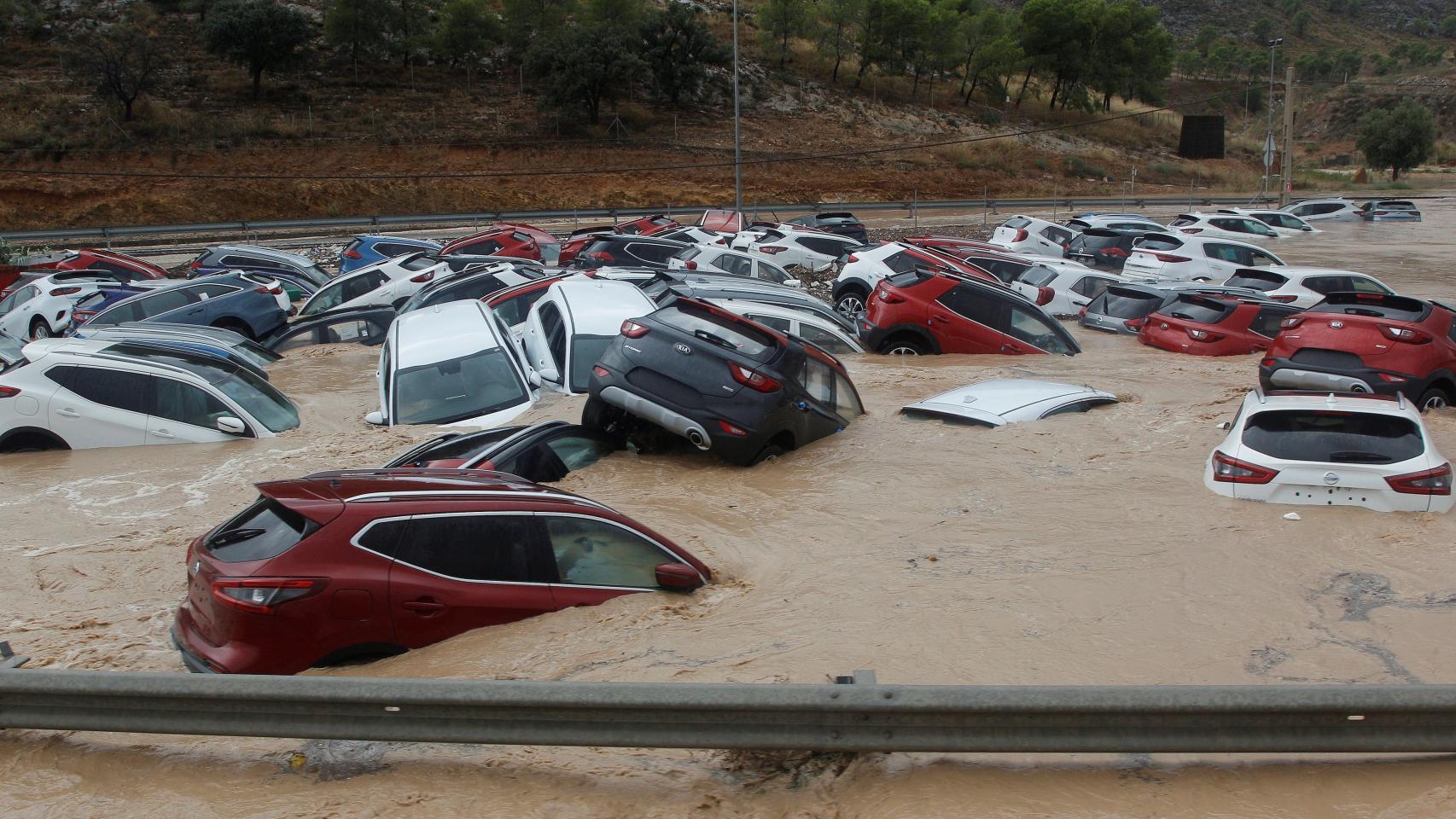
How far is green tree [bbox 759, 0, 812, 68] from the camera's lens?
231 feet

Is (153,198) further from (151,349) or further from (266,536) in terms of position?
(266,536)

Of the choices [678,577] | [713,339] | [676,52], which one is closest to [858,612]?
[678,577]

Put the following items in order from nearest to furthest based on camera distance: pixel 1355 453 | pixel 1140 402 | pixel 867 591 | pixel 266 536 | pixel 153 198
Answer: pixel 266 536 → pixel 867 591 → pixel 1355 453 → pixel 1140 402 → pixel 153 198

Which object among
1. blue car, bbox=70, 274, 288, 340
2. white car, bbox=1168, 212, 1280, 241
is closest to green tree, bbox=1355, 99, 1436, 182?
white car, bbox=1168, 212, 1280, 241

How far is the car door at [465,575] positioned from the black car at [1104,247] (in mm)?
24242

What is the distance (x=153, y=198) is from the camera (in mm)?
48531

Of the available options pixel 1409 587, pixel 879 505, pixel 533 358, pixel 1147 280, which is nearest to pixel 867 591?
pixel 879 505

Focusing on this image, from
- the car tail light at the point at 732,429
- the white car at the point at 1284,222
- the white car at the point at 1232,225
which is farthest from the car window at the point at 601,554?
the white car at the point at 1284,222

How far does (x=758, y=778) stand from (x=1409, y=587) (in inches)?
194

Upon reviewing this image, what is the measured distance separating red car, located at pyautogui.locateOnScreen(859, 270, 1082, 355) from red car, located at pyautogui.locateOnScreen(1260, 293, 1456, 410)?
13.0 ft

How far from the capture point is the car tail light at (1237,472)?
8531 mm

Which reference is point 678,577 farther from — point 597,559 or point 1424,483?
point 1424,483

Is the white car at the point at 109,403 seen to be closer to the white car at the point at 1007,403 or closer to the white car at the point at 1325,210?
the white car at the point at 1007,403

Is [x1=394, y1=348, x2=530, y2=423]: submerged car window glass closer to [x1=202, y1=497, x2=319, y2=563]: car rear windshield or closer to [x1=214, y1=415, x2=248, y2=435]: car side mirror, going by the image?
[x1=214, y1=415, x2=248, y2=435]: car side mirror
